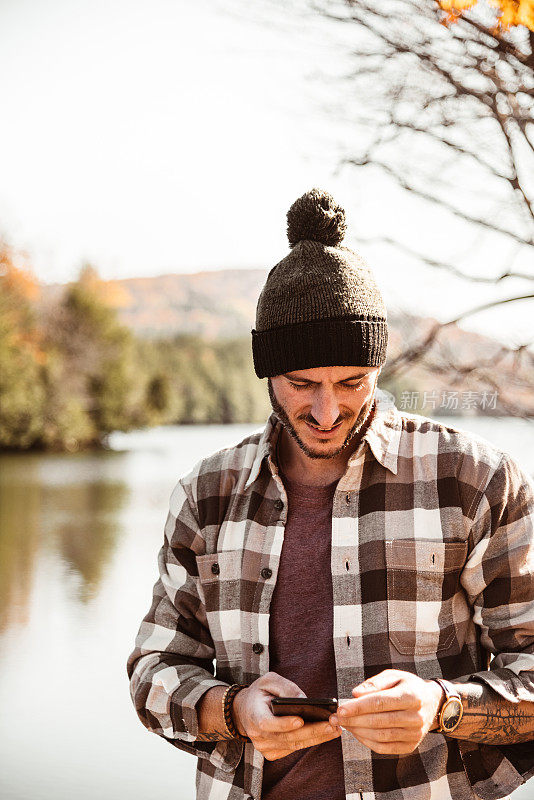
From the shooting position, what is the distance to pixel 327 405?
3.84 feet

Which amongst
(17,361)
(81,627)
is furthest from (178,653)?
(17,361)

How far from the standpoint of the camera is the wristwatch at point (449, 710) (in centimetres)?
103

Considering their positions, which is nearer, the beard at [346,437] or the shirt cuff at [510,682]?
the shirt cuff at [510,682]

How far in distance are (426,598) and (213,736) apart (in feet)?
1.20

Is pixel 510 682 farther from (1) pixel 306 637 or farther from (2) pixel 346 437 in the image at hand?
(2) pixel 346 437

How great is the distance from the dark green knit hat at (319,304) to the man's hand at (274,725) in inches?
17.7

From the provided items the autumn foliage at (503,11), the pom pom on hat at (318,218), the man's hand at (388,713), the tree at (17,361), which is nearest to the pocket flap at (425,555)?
the man's hand at (388,713)

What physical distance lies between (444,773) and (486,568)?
0.30m

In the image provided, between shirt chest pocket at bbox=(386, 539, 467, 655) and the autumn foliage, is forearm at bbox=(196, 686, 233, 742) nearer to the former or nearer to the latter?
shirt chest pocket at bbox=(386, 539, 467, 655)

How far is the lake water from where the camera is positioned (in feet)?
10.4

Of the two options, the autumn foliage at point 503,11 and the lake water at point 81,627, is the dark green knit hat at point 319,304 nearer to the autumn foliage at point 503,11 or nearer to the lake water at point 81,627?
the autumn foliage at point 503,11

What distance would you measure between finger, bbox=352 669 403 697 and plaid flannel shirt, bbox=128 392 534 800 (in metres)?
0.15

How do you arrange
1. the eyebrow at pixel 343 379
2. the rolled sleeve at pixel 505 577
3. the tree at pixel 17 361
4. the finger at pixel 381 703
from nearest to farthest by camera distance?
the finger at pixel 381 703 → the rolled sleeve at pixel 505 577 → the eyebrow at pixel 343 379 → the tree at pixel 17 361

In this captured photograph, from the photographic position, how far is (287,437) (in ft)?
4.48
